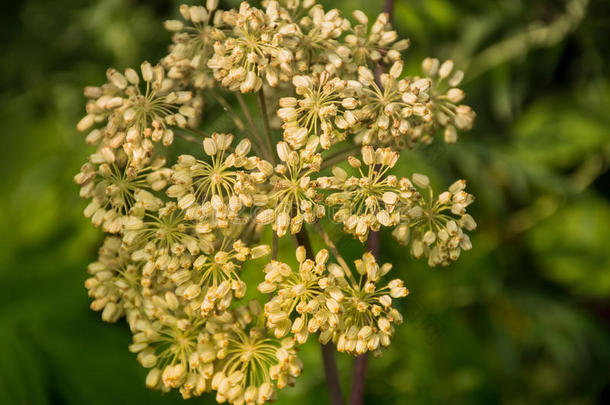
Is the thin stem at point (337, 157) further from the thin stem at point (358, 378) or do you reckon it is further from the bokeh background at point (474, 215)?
the bokeh background at point (474, 215)

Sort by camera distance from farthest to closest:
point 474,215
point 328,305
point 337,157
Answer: point 474,215
point 337,157
point 328,305

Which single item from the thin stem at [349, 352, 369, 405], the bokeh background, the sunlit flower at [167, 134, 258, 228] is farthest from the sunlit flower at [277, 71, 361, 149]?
the bokeh background

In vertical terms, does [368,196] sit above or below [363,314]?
above

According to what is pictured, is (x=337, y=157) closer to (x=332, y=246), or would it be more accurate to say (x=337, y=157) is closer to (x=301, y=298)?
(x=332, y=246)

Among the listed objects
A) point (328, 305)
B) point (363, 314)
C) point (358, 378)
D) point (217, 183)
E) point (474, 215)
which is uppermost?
point (217, 183)

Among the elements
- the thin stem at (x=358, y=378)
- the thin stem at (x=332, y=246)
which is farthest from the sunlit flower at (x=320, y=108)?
the thin stem at (x=358, y=378)

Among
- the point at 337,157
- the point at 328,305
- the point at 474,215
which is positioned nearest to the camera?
the point at 328,305

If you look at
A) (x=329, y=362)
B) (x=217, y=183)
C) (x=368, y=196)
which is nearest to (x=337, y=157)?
(x=368, y=196)

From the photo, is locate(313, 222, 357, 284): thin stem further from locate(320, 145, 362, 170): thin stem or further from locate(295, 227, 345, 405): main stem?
locate(320, 145, 362, 170): thin stem
